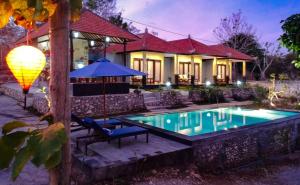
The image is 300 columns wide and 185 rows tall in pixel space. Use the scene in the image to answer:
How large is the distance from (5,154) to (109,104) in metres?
13.3

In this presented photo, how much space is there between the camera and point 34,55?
3.19 meters

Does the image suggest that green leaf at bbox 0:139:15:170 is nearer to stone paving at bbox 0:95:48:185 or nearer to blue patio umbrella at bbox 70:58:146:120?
stone paving at bbox 0:95:48:185

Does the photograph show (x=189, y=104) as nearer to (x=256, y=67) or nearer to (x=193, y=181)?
(x=193, y=181)

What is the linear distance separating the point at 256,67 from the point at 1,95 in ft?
120

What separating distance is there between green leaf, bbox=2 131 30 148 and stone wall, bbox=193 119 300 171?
235 inches

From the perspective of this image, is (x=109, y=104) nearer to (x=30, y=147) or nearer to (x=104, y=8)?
(x=30, y=147)

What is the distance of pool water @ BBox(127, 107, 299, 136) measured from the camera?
11062mm

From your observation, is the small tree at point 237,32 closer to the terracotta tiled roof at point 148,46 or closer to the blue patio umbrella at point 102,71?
the terracotta tiled roof at point 148,46

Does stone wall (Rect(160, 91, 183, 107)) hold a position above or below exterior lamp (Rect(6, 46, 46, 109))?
below

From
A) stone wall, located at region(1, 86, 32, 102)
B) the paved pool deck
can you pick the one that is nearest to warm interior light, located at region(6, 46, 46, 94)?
the paved pool deck

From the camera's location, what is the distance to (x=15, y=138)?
146cm

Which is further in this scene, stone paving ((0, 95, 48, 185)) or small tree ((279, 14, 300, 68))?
stone paving ((0, 95, 48, 185))

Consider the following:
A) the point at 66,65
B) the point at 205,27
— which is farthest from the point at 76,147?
the point at 205,27

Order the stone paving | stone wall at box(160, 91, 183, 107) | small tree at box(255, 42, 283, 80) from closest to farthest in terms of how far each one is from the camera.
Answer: the stone paving → stone wall at box(160, 91, 183, 107) → small tree at box(255, 42, 283, 80)
